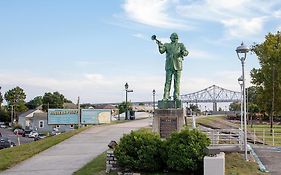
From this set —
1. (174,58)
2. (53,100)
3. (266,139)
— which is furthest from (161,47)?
(53,100)

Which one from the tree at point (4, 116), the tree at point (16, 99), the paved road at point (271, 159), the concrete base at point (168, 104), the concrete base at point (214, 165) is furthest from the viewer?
the tree at point (4, 116)

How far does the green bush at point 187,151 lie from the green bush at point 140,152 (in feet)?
1.58

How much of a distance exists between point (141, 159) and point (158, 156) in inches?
23.1

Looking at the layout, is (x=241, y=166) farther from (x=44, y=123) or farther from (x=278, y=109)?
(x=44, y=123)

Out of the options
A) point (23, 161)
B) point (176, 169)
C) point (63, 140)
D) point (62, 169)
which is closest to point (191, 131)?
point (176, 169)

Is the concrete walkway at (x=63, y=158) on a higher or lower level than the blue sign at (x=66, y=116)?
lower

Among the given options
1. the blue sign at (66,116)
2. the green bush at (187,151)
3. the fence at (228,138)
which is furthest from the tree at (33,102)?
the green bush at (187,151)

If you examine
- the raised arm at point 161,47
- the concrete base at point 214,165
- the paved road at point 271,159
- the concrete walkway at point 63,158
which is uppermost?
the raised arm at point 161,47

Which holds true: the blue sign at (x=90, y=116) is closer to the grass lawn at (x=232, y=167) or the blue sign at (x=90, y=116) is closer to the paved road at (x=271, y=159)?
the paved road at (x=271, y=159)

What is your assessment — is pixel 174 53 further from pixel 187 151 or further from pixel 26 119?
pixel 26 119

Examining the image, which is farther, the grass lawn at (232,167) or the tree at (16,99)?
the tree at (16,99)

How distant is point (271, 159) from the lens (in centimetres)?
1673

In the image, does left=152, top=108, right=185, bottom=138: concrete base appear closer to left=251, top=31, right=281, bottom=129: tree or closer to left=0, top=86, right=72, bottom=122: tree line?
left=251, top=31, right=281, bottom=129: tree

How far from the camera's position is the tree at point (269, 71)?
109ft
